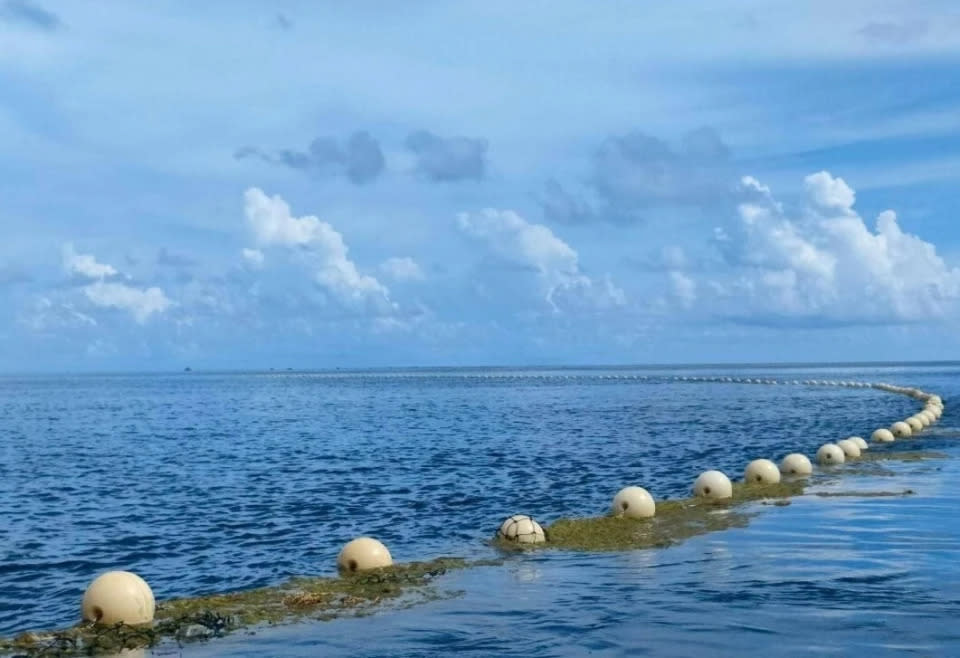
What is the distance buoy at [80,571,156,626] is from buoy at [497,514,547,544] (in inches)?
335

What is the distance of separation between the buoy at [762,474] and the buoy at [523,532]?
1008cm

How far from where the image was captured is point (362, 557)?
64.1 ft

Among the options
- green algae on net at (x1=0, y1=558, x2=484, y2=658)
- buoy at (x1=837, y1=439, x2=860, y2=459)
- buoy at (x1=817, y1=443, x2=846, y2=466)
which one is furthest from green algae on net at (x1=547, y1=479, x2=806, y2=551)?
buoy at (x1=837, y1=439, x2=860, y2=459)

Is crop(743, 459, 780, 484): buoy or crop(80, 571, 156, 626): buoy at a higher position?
crop(743, 459, 780, 484): buoy

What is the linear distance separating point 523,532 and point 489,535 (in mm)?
2353

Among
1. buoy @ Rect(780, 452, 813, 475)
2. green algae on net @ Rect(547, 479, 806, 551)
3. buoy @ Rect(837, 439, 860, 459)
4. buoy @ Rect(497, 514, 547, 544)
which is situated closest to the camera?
green algae on net @ Rect(547, 479, 806, 551)

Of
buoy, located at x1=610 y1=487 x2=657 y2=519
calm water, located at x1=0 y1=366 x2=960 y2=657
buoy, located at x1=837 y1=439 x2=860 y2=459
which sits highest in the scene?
buoy, located at x1=837 y1=439 x2=860 y2=459

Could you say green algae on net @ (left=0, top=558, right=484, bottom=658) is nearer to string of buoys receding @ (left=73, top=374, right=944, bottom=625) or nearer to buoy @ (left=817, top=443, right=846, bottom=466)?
string of buoys receding @ (left=73, top=374, right=944, bottom=625)

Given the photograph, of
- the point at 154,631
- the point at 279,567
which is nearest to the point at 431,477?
the point at 279,567

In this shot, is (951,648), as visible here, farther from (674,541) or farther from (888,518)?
(888,518)

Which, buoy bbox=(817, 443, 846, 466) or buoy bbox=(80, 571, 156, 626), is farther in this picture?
buoy bbox=(817, 443, 846, 466)

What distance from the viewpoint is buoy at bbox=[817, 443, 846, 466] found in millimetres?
35909

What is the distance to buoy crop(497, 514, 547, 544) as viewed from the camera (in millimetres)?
22000

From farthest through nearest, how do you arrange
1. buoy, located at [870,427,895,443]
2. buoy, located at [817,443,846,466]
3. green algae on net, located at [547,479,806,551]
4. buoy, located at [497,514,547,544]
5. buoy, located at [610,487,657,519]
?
buoy, located at [870,427,895,443] → buoy, located at [817,443,846,466] → buoy, located at [610,487,657,519] → buoy, located at [497,514,547,544] → green algae on net, located at [547,479,806,551]
